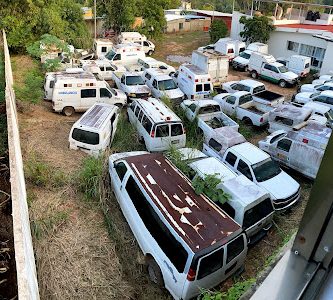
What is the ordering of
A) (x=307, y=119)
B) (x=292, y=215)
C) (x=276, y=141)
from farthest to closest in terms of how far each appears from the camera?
(x=307, y=119), (x=276, y=141), (x=292, y=215)

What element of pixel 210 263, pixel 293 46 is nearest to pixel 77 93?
pixel 210 263

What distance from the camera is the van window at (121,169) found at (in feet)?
29.3

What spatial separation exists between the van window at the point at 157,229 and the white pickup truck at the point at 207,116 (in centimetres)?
592

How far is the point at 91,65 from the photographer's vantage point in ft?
66.1

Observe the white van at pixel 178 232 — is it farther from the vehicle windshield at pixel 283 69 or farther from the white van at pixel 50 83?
the vehicle windshield at pixel 283 69

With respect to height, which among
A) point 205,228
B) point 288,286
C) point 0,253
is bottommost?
point 0,253

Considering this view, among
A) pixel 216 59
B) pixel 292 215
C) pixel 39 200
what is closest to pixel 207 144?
pixel 292 215

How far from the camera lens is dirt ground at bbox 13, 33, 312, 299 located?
698cm

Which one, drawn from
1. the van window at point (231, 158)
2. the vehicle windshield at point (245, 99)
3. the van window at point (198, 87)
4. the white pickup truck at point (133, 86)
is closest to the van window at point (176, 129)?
the van window at point (231, 158)

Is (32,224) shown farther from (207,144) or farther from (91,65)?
(91,65)

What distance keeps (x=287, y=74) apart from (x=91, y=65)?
494 inches

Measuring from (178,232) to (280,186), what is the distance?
4.86m

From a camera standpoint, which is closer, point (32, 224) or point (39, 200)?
point (32, 224)

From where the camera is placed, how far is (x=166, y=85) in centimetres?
1809
